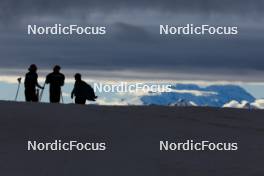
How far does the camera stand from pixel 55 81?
25.2m

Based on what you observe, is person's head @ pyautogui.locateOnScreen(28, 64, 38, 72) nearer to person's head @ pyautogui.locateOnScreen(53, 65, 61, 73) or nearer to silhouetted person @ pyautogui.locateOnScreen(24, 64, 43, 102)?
silhouetted person @ pyautogui.locateOnScreen(24, 64, 43, 102)

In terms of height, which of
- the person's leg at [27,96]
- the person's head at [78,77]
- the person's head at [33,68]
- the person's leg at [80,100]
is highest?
the person's head at [33,68]

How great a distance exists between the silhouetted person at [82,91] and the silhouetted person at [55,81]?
20.6 inches

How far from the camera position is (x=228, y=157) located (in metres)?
15.7

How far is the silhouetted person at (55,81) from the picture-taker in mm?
25141

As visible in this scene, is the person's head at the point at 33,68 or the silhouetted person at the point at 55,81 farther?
the person's head at the point at 33,68

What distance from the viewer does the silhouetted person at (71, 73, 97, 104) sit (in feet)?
84.2

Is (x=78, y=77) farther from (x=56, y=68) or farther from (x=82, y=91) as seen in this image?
(x=56, y=68)

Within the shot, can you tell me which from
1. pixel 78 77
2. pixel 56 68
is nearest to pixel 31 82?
pixel 56 68

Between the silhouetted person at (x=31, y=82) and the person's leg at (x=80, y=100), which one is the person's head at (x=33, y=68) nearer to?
the silhouetted person at (x=31, y=82)

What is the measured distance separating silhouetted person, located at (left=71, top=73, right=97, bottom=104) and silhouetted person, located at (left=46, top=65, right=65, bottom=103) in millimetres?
523


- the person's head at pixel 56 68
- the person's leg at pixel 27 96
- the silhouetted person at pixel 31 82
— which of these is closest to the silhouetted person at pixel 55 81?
the person's head at pixel 56 68

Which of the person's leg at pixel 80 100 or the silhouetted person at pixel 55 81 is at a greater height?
the silhouetted person at pixel 55 81

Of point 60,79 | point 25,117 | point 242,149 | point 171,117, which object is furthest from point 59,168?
point 60,79
